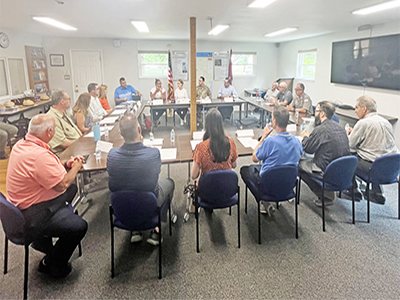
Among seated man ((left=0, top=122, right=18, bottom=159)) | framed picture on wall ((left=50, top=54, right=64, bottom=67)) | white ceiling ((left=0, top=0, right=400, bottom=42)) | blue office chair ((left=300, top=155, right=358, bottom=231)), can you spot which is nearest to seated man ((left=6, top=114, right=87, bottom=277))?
blue office chair ((left=300, top=155, right=358, bottom=231))

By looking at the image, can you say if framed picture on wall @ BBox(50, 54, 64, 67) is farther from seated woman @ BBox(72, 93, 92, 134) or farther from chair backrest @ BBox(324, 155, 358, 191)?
chair backrest @ BBox(324, 155, 358, 191)

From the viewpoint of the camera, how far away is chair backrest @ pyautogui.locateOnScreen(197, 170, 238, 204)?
2.25m

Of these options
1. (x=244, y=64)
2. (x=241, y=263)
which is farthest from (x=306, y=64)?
(x=241, y=263)

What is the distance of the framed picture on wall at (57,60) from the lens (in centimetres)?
841

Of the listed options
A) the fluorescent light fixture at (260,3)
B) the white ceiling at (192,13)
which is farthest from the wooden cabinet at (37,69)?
the fluorescent light fixture at (260,3)

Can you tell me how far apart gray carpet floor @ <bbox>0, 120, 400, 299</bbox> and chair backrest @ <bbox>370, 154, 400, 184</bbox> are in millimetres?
441

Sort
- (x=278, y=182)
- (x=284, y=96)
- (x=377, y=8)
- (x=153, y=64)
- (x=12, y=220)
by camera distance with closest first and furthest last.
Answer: (x=12, y=220) → (x=278, y=182) → (x=377, y=8) → (x=284, y=96) → (x=153, y=64)

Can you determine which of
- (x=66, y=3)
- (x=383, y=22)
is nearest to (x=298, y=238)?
(x=66, y=3)

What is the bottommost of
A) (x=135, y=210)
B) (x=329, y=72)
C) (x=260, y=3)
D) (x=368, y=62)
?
(x=135, y=210)

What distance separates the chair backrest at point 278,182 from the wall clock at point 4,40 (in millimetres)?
6720

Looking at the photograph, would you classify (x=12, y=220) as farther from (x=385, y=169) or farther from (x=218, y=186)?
(x=385, y=169)

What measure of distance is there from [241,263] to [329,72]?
257 inches

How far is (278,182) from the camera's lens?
2.42 metres

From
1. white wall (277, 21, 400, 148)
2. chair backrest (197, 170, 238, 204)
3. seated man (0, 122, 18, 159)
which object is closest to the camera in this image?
chair backrest (197, 170, 238, 204)
